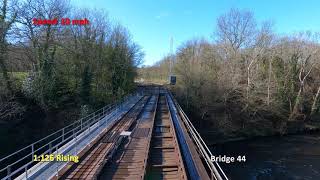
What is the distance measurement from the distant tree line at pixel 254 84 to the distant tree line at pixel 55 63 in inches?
450

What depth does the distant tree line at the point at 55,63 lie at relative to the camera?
2044cm

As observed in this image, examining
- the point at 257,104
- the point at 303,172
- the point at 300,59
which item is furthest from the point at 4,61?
the point at 300,59

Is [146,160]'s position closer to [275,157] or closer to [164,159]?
[164,159]

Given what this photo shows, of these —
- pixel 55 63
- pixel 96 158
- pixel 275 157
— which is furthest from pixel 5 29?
pixel 275 157

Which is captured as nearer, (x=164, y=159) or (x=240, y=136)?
(x=164, y=159)

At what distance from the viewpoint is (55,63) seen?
2558 centimetres

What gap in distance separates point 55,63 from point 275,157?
24530 mm

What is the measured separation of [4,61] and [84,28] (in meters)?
12.9

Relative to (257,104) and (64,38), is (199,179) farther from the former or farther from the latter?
(257,104)

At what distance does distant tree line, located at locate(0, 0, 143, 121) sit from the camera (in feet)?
67.1

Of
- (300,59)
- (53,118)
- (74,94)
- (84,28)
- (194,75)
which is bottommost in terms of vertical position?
(53,118)

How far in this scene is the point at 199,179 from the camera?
843 centimetres

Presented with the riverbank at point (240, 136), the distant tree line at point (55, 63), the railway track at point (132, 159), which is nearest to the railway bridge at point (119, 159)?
the railway track at point (132, 159)
